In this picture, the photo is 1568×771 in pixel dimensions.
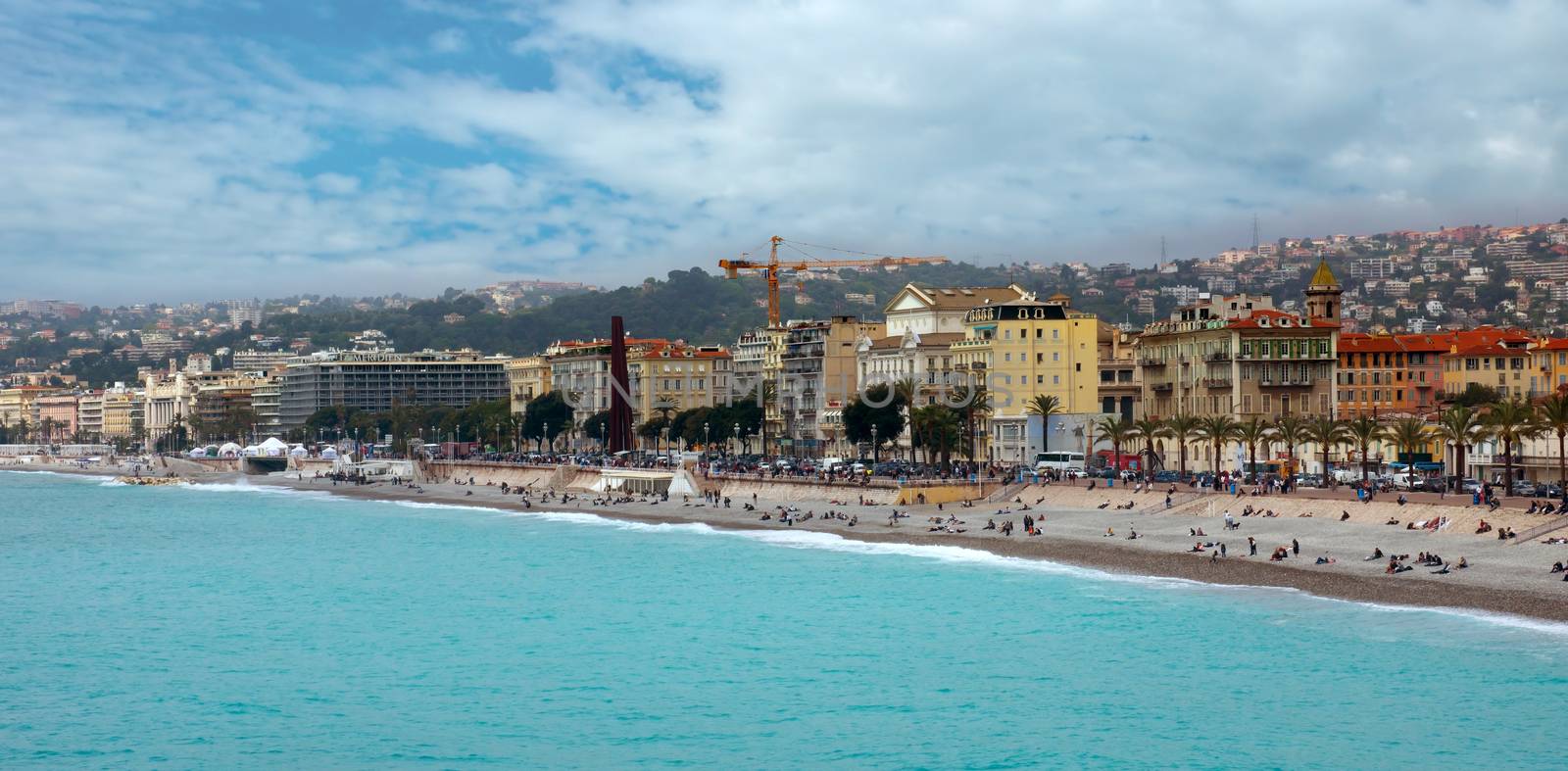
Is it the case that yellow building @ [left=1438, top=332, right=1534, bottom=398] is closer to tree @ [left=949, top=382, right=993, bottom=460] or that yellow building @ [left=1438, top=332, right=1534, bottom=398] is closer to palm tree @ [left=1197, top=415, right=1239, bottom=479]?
tree @ [left=949, top=382, right=993, bottom=460]

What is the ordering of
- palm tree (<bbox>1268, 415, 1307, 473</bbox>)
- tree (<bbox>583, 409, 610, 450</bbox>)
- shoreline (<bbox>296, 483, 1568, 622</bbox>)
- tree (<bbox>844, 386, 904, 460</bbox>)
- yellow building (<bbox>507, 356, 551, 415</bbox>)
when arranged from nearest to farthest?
shoreline (<bbox>296, 483, 1568, 622</bbox>)
palm tree (<bbox>1268, 415, 1307, 473</bbox>)
tree (<bbox>844, 386, 904, 460</bbox>)
tree (<bbox>583, 409, 610, 450</bbox>)
yellow building (<bbox>507, 356, 551, 415</bbox>)

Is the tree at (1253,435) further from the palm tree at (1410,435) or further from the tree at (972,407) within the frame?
the tree at (972,407)

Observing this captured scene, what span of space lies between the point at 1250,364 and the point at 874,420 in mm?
20199

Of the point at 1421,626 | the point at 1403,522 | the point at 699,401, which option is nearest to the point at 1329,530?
the point at 1403,522

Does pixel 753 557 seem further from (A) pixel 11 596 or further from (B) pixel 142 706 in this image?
(B) pixel 142 706

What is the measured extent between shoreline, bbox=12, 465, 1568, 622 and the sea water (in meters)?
1.01

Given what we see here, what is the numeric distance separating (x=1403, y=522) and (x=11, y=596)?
139ft

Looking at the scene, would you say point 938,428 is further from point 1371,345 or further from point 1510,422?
point 1510,422

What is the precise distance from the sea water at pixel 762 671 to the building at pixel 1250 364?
29177 mm

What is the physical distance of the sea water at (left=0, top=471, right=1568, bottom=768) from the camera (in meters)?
30.0

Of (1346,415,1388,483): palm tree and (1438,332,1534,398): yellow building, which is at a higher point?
(1438,332,1534,398): yellow building

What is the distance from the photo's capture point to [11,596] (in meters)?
53.8

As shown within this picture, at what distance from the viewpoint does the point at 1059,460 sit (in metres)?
78.8

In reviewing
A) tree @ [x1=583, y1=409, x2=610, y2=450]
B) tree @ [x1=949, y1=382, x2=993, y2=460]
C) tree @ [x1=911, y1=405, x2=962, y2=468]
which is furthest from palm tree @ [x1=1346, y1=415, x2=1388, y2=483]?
tree @ [x1=583, y1=409, x2=610, y2=450]
